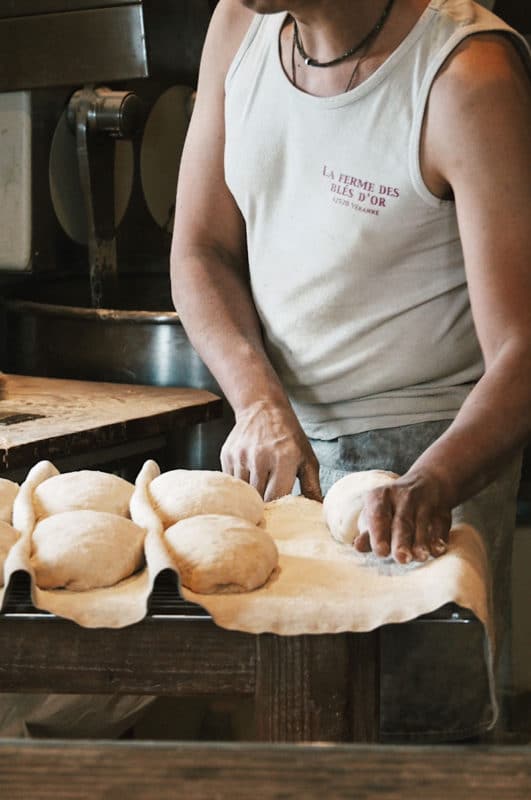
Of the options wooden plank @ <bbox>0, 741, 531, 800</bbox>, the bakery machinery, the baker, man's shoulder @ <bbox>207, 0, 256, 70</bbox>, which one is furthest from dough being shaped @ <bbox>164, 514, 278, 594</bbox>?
the bakery machinery

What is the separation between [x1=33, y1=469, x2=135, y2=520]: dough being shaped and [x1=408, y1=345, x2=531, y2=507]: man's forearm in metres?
0.37

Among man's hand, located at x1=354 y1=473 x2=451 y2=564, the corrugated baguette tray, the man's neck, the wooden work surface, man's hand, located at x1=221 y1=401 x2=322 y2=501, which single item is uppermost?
the man's neck

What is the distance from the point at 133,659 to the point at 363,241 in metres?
0.82

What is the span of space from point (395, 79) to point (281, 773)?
1.29 m

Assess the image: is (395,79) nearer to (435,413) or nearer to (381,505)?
(435,413)

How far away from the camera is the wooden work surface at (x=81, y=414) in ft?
7.06

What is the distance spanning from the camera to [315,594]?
1086 mm

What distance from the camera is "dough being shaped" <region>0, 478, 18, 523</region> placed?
4.36 feet

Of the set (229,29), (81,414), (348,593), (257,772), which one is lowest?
(81,414)

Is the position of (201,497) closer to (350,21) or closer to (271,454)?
(271,454)

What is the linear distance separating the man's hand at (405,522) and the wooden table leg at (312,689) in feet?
0.52

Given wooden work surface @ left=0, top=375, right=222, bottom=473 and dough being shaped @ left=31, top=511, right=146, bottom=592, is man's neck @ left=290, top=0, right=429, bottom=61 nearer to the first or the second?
dough being shaped @ left=31, top=511, right=146, bottom=592

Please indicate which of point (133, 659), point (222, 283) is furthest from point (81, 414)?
point (133, 659)

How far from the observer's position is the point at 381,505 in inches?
47.1
